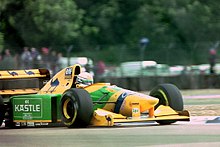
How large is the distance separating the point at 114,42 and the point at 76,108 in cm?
1887

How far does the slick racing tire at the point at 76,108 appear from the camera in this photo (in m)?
11.6

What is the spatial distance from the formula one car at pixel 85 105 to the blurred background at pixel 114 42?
418 inches

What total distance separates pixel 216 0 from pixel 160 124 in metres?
18.9

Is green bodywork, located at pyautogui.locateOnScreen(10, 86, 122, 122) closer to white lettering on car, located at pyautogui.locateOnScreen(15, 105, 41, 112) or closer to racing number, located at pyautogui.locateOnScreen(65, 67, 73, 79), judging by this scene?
white lettering on car, located at pyautogui.locateOnScreen(15, 105, 41, 112)

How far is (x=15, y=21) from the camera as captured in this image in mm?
26891

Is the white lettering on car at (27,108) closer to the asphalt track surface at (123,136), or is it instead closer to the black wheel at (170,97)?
the asphalt track surface at (123,136)

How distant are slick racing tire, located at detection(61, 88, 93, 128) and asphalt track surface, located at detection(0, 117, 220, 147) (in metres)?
0.18

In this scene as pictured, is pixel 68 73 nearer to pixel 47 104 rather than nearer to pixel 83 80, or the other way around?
pixel 83 80

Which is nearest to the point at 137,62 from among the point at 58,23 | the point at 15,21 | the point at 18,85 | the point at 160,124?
the point at 58,23

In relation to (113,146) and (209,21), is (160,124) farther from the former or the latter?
(209,21)

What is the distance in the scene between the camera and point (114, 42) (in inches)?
1200

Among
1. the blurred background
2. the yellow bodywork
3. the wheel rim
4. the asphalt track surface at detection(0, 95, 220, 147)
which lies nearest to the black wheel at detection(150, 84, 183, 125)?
the yellow bodywork

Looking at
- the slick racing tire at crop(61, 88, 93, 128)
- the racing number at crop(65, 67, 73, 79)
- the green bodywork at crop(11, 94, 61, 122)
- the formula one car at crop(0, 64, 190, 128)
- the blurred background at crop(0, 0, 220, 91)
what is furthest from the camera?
the blurred background at crop(0, 0, 220, 91)

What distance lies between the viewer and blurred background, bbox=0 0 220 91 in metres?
25.3
